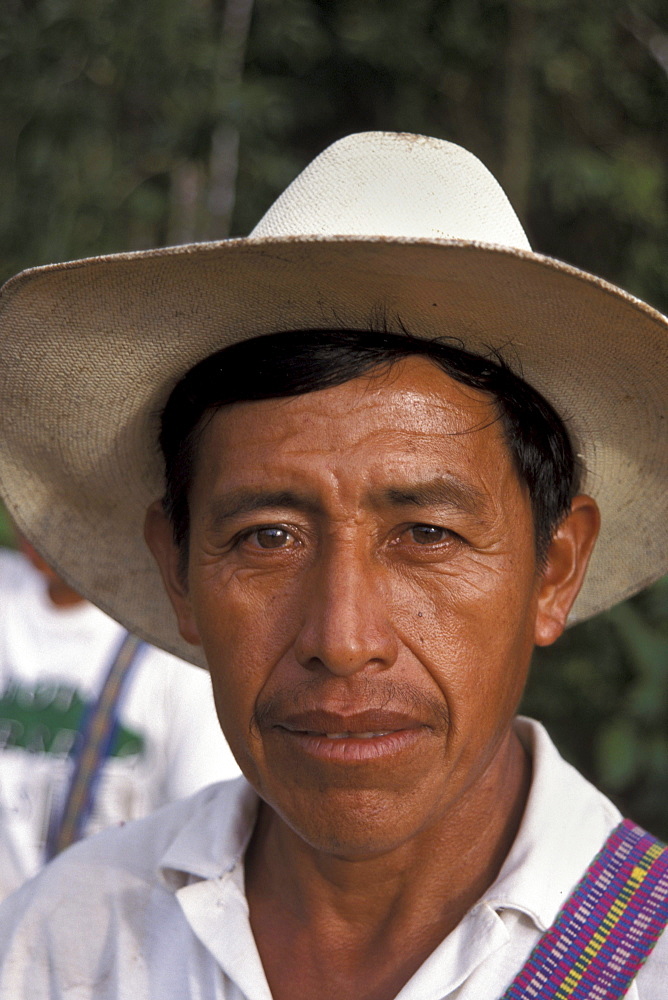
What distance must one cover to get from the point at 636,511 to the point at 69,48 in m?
3.89

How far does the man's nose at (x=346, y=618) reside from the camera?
1.52 m

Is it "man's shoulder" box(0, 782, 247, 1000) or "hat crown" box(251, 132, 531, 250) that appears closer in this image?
"hat crown" box(251, 132, 531, 250)

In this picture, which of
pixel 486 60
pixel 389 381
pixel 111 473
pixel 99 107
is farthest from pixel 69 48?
pixel 389 381

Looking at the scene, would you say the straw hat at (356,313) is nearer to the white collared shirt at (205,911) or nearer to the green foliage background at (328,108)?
the white collared shirt at (205,911)

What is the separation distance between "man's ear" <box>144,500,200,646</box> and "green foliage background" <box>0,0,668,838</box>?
2862 millimetres

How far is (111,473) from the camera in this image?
2.09 meters

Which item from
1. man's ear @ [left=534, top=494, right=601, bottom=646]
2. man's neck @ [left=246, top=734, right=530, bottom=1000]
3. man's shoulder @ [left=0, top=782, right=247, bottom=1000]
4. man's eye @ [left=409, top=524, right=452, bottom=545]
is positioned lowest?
man's shoulder @ [left=0, top=782, right=247, bottom=1000]

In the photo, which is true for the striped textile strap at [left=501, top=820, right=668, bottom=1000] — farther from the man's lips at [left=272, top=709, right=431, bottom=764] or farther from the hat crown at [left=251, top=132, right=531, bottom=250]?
the hat crown at [left=251, top=132, right=531, bottom=250]

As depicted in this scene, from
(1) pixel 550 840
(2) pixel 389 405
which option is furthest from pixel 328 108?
(1) pixel 550 840

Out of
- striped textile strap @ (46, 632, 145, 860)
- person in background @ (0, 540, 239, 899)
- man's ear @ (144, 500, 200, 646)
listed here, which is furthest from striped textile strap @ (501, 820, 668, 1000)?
striped textile strap @ (46, 632, 145, 860)

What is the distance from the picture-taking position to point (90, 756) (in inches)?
122

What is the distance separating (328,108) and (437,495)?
15.0ft

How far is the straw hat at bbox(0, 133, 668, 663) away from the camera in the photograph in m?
1.54

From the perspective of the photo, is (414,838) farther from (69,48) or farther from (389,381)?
(69,48)
